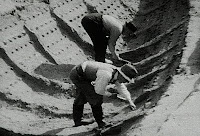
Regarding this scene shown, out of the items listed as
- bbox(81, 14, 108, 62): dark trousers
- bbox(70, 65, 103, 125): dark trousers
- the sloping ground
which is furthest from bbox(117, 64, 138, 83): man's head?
bbox(81, 14, 108, 62): dark trousers

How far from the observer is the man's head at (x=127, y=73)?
571 centimetres

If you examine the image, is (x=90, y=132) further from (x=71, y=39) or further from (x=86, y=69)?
(x=71, y=39)

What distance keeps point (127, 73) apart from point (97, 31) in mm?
2070

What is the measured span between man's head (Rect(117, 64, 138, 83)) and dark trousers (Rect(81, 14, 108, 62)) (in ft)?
6.43

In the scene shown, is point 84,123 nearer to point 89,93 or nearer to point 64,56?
point 89,93

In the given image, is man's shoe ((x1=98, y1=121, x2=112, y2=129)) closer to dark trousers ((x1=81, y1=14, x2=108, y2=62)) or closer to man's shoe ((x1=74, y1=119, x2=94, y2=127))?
man's shoe ((x1=74, y1=119, x2=94, y2=127))

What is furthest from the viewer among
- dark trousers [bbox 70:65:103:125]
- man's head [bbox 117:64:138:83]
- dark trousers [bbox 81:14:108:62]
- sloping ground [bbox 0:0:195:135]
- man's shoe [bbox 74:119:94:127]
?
dark trousers [bbox 81:14:108:62]

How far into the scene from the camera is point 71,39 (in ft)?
30.8

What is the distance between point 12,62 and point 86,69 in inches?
106

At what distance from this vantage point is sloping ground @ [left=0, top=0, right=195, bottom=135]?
698 centimetres

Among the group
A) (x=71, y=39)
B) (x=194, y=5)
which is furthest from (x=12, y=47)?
(x=194, y=5)

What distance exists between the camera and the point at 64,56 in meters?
8.82

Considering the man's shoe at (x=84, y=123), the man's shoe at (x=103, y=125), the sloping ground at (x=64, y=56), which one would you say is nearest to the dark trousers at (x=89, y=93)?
the man's shoe at (x=103, y=125)

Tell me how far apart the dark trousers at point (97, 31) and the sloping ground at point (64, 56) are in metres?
0.79
